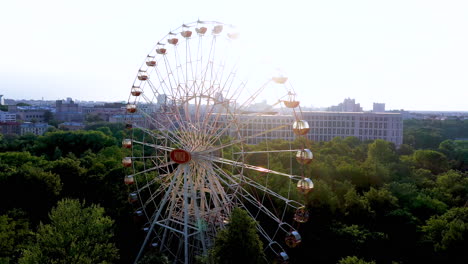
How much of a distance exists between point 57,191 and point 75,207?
8.14 meters

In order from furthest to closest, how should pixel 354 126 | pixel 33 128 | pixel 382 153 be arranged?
pixel 33 128
pixel 354 126
pixel 382 153

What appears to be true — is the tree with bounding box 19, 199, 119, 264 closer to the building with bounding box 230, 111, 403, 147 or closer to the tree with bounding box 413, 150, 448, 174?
the tree with bounding box 413, 150, 448, 174

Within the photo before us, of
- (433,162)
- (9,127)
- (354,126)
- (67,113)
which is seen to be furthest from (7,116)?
(433,162)

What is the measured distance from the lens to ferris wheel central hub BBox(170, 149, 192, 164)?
2003 centimetres

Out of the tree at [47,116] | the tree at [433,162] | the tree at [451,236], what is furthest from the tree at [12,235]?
the tree at [47,116]

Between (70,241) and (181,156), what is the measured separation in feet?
20.9

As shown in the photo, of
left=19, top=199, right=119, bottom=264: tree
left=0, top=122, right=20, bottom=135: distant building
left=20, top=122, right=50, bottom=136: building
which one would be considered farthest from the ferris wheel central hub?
left=0, top=122, right=20, bottom=135: distant building

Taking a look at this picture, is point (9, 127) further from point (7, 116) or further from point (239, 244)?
point (239, 244)

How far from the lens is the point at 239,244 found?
17188mm

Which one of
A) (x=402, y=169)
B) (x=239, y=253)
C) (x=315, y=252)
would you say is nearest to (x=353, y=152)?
(x=402, y=169)

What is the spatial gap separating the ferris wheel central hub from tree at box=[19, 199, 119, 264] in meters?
4.94

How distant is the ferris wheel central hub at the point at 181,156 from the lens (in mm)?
20031

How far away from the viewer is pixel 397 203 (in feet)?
100

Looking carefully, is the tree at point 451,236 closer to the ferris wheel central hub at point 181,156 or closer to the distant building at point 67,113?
the ferris wheel central hub at point 181,156
